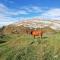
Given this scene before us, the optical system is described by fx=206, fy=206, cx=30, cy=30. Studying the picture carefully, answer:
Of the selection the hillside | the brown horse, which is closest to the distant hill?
the hillside

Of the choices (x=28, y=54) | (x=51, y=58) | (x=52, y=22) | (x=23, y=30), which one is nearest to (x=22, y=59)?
(x=28, y=54)

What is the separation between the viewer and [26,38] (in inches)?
192

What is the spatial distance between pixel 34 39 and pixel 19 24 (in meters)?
0.62

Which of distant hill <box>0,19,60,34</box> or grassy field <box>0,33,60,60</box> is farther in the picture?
distant hill <box>0,19,60,34</box>

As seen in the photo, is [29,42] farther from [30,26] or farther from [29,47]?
[30,26]

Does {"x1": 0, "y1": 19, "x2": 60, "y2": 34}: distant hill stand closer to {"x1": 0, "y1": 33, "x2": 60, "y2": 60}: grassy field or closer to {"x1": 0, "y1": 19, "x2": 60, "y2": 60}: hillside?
{"x1": 0, "y1": 19, "x2": 60, "y2": 60}: hillside

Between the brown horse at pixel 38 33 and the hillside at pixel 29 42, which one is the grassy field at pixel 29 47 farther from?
the brown horse at pixel 38 33

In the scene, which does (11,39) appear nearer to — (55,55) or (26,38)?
(26,38)

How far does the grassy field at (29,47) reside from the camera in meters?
4.32

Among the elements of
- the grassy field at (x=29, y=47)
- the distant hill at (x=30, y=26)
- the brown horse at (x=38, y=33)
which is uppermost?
the distant hill at (x=30, y=26)

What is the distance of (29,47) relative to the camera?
180 inches

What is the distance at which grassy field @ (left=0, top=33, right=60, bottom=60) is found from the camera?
14.2 feet

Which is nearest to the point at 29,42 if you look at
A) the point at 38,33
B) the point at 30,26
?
the point at 38,33

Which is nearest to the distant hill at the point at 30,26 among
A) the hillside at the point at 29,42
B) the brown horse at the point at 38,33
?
the hillside at the point at 29,42
